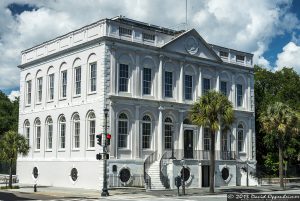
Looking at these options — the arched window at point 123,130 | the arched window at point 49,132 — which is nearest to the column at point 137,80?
the arched window at point 123,130

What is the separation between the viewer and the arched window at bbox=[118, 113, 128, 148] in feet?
134

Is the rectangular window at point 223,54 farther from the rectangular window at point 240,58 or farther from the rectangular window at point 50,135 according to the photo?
the rectangular window at point 50,135

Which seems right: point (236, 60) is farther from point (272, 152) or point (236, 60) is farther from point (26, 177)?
point (26, 177)

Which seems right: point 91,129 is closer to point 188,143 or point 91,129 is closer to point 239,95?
point 188,143

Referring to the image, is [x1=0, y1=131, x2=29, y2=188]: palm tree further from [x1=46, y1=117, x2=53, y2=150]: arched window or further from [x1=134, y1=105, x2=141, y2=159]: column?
[x1=134, y1=105, x2=141, y2=159]: column

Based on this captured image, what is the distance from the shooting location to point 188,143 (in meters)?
45.7

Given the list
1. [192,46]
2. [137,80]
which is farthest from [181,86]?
[137,80]

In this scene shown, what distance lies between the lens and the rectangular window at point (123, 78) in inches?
1628

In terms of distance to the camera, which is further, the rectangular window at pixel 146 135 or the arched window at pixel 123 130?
the rectangular window at pixel 146 135

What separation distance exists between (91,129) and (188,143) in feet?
30.3

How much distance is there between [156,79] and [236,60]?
1141 centimetres

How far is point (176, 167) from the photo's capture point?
41.2 meters

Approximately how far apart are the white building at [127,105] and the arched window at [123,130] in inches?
3.1

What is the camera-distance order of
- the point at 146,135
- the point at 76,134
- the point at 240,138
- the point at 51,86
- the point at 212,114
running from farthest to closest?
the point at 240,138
the point at 51,86
the point at 76,134
the point at 146,135
the point at 212,114
